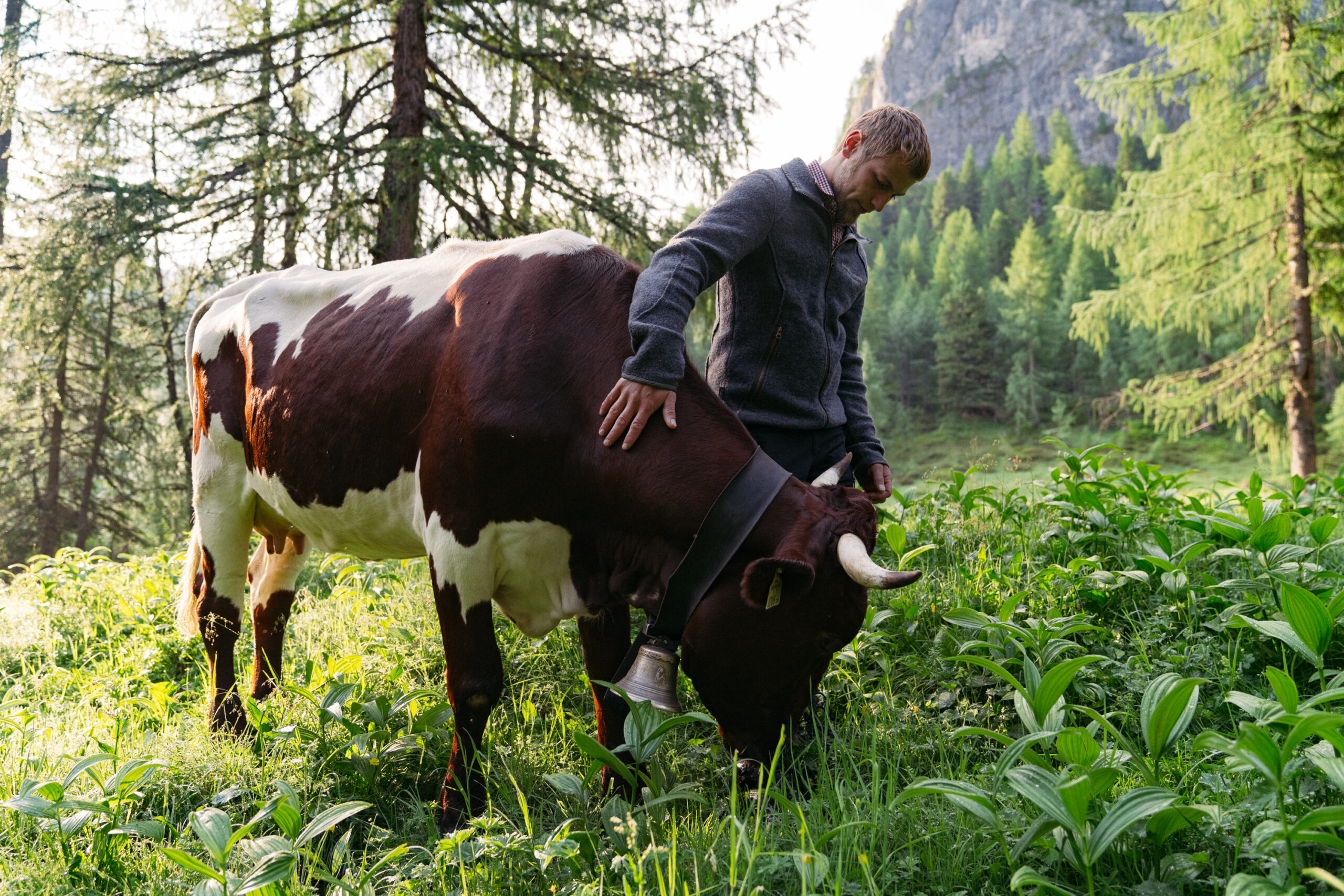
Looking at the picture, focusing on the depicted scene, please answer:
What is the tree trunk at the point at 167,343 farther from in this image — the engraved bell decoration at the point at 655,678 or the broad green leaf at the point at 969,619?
the broad green leaf at the point at 969,619

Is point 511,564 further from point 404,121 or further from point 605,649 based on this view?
point 404,121

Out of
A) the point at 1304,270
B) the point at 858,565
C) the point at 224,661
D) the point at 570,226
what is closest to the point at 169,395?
the point at 570,226

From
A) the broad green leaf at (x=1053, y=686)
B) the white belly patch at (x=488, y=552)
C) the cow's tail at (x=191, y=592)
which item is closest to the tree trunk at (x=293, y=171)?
the cow's tail at (x=191, y=592)

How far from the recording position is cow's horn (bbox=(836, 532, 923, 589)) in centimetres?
190

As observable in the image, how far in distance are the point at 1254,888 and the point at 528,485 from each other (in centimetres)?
195

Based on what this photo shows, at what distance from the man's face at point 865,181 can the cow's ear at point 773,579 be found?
1.29 meters

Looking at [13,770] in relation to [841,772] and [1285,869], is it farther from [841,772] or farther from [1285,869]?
[1285,869]

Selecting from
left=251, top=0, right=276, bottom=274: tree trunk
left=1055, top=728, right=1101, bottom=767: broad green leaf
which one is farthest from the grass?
left=251, top=0, right=276, bottom=274: tree trunk

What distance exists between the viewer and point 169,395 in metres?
12.2

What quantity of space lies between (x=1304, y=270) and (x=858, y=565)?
1501cm

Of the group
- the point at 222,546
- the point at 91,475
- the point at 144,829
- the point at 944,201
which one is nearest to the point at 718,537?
the point at 144,829

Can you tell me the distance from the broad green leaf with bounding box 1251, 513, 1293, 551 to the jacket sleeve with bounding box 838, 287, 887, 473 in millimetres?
1416

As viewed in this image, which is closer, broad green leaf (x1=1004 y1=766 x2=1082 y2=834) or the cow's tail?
broad green leaf (x1=1004 y1=766 x2=1082 y2=834)

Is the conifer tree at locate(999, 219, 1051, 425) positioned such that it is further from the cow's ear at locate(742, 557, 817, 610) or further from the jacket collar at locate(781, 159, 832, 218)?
the cow's ear at locate(742, 557, 817, 610)
